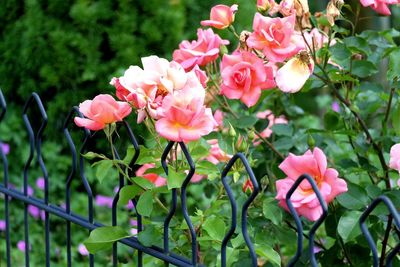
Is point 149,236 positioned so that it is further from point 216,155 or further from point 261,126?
point 261,126

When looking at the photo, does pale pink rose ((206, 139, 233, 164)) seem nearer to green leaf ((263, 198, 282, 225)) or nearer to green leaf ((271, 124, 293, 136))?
green leaf ((271, 124, 293, 136))

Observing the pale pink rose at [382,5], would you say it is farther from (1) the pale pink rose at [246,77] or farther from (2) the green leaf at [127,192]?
(2) the green leaf at [127,192]

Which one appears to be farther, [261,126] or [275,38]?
[261,126]

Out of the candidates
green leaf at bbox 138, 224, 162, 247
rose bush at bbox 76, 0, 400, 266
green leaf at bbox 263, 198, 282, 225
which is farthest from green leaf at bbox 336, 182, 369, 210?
green leaf at bbox 138, 224, 162, 247

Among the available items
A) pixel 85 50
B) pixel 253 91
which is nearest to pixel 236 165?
pixel 253 91

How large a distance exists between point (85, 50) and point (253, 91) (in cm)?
234

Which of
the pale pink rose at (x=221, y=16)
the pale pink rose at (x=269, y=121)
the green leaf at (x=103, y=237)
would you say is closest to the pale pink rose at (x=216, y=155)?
the pale pink rose at (x=269, y=121)

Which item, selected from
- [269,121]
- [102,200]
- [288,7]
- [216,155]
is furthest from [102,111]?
[102,200]

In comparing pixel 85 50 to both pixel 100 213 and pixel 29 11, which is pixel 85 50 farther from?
pixel 100 213

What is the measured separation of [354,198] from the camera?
1744 millimetres

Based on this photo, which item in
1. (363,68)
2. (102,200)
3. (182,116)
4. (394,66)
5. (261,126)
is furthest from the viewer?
(102,200)

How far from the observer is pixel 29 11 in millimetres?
4125

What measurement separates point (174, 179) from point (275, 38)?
0.35 meters

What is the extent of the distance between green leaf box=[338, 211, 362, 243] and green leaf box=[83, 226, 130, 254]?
1.35ft
